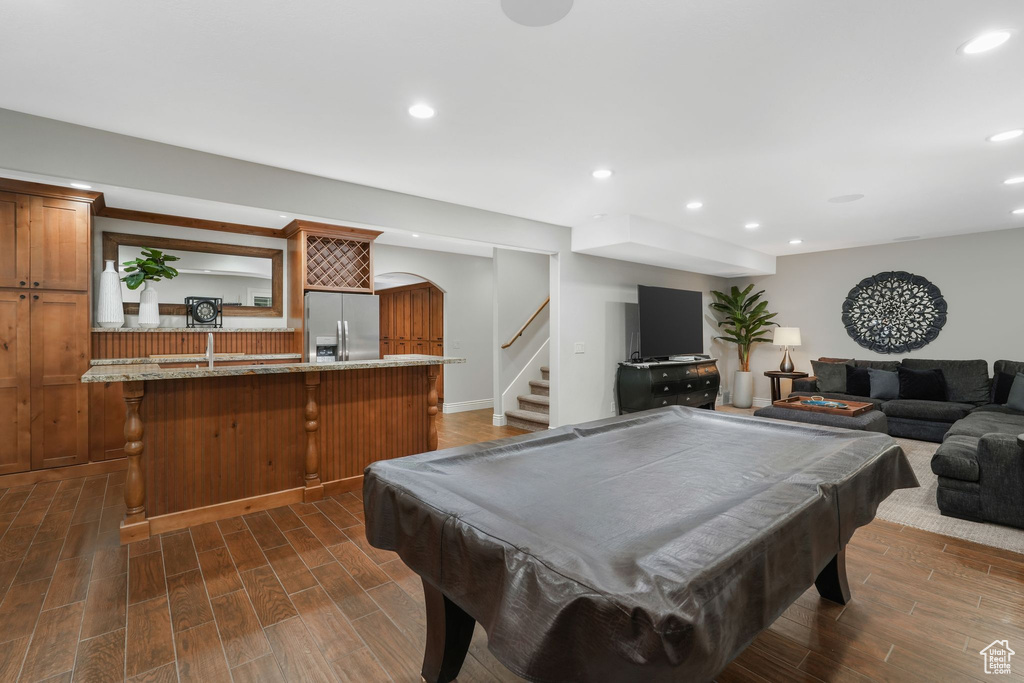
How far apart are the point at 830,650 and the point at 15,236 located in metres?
5.68

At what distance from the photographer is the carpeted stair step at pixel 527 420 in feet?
18.1

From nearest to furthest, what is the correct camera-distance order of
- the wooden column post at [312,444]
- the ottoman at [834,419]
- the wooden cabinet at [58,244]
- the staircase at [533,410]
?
the wooden column post at [312,444] < the wooden cabinet at [58,244] < the ottoman at [834,419] < the staircase at [533,410]

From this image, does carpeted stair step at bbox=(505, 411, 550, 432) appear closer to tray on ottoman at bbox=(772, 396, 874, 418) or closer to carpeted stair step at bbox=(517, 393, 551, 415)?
carpeted stair step at bbox=(517, 393, 551, 415)

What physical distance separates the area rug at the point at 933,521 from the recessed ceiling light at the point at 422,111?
3.74 m

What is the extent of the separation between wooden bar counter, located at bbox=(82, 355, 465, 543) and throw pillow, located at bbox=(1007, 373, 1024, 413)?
212 inches

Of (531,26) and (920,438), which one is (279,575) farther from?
(920,438)

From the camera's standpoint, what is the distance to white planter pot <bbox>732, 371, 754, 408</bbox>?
725cm

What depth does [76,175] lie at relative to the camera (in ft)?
8.73

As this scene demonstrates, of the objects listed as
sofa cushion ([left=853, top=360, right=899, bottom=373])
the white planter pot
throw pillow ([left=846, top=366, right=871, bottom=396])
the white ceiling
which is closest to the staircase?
the white ceiling

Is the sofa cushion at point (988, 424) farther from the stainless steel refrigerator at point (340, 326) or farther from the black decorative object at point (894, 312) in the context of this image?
the stainless steel refrigerator at point (340, 326)

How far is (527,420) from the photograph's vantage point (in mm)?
5684

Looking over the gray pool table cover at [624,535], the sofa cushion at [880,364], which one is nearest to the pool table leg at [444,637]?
the gray pool table cover at [624,535]

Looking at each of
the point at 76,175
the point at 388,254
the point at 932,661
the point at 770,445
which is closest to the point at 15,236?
the point at 76,175

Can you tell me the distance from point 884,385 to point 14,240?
849 cm
